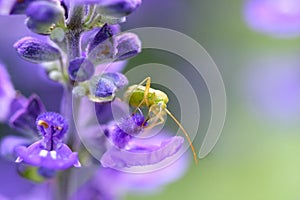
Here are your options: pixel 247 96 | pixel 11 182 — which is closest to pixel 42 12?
pixel 11 182

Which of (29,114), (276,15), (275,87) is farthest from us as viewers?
(275,87)

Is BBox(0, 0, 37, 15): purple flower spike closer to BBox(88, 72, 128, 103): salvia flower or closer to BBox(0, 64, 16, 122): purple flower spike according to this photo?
BBox(88, 72, 128, 103): salvia flower

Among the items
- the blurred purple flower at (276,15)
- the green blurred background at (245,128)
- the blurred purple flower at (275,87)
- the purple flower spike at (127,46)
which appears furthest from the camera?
the blurred purple flower at (275,87)

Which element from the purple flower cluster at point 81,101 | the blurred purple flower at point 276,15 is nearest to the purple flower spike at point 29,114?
the purple flower cluster at point 81,101

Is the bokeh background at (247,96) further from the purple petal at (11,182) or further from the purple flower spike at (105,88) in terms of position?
the purple flower spike at (105,88)

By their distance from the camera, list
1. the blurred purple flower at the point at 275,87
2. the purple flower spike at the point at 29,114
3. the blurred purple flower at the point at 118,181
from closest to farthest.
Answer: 1. the purple flower spike at the point at 29,114
2. the blurred purple flower at the point at 118,181
3. the blurred purple flower at the point at 275,87

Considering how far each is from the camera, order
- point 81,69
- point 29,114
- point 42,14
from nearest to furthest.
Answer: point 42,14 → point 81,69 → point 29,114

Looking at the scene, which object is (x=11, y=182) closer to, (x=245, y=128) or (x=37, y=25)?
(x=245, y=128)

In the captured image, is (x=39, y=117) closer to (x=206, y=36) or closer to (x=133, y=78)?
(x=133, y=78)
